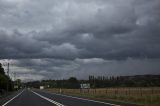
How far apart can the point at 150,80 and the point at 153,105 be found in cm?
14637

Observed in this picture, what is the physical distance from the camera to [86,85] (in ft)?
272

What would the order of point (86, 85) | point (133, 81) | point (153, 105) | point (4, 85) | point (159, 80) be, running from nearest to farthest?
point (153, 105) < point (86, 85) < point (4, 85) < point (159, 80) < point (133, 81)

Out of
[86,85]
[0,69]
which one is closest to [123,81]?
[0,69]

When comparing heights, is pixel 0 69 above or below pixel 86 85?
above

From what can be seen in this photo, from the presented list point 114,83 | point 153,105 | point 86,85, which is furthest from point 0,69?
point 153,105

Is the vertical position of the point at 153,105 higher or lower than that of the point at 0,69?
lower

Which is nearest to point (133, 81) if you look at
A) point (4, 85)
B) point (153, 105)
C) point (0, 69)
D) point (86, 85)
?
point (0, 69)

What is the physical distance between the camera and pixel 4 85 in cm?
13462

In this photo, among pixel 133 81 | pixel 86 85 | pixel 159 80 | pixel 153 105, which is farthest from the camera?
pixel 133 81

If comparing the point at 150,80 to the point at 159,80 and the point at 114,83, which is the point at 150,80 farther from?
the point at 114,83

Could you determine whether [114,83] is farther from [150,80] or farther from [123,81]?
[150,80]

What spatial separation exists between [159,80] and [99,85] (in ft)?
113

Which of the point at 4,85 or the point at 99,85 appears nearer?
→ the point at 4,85

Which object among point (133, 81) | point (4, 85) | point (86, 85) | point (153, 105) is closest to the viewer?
point (153, 105)
